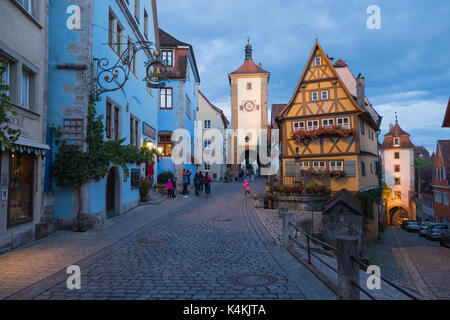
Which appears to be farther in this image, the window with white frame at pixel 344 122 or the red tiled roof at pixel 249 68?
the red tiled roof at pixel 249 68

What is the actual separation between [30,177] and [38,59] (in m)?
3.40

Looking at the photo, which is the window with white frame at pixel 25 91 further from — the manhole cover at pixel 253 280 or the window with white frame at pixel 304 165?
the window with white frame at pixel 304 165

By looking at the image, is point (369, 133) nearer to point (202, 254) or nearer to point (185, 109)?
point (185, 109)

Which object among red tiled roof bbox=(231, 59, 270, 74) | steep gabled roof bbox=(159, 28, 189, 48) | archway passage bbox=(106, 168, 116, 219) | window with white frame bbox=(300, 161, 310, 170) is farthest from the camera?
red tiled roof bbox=(231, 59, 270, 74)

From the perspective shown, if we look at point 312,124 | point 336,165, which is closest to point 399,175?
point 336,165

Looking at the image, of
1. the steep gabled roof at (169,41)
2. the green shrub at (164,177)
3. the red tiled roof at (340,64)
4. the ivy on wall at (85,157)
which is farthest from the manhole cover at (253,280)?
the red tiled roof at (340,64)

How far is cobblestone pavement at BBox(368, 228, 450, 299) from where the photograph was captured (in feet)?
43.2

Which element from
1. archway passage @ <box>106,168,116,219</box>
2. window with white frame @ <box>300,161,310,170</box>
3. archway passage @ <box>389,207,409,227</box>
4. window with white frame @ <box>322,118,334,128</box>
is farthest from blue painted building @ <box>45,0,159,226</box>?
archway passage @ <box>389,207,409,227</box>

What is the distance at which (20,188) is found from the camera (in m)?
8.63

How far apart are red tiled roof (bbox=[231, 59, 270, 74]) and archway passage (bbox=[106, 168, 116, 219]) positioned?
3819cm

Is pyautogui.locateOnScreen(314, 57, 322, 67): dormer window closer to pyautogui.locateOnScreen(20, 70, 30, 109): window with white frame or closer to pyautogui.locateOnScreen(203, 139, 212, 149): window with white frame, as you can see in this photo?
pyautogui.locateOnScreen(20, 70, 30, 109): window with white frame

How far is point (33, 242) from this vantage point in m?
8.88

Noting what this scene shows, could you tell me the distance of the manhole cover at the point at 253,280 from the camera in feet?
18.4

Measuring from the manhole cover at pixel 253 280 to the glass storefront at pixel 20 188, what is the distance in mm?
5871
